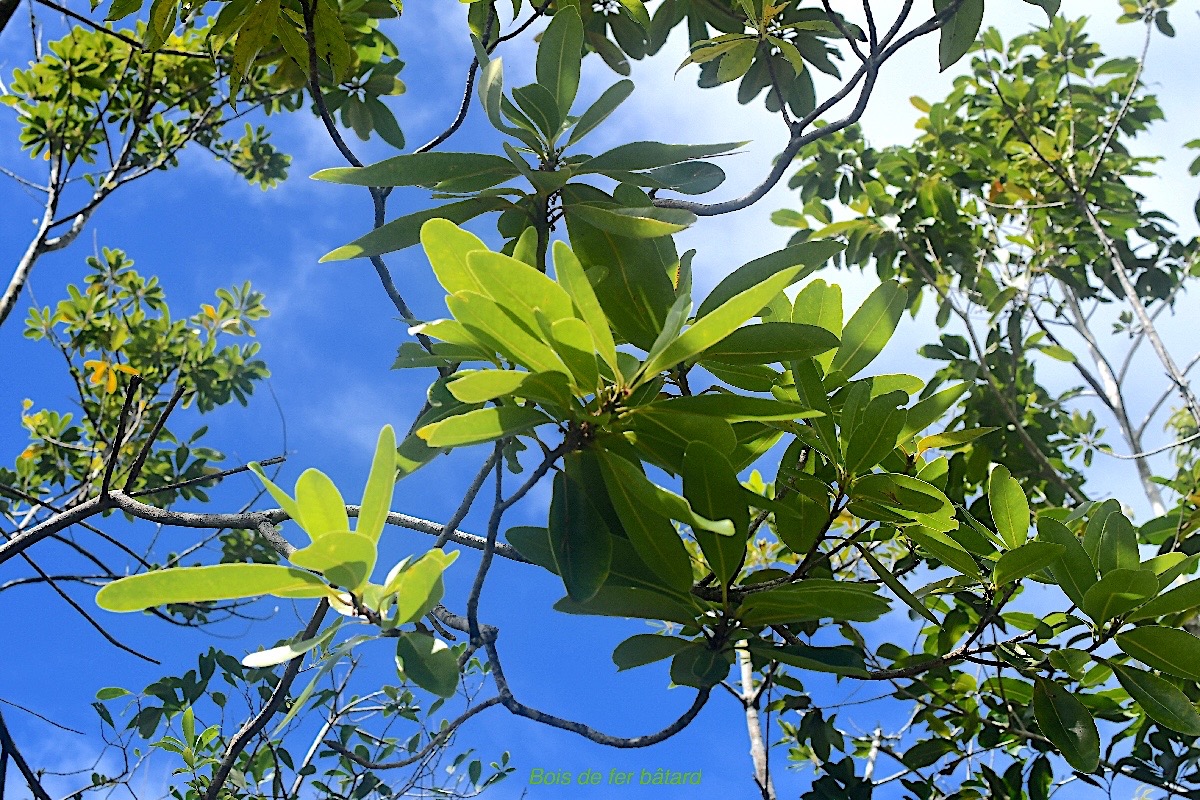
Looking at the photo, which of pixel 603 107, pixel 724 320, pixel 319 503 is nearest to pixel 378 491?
pixel 319 503

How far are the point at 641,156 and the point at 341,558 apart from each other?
1.67 feet

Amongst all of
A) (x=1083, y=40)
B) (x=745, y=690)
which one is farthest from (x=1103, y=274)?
(x=745, y=690)

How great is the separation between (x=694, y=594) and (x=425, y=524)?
33 centimetres

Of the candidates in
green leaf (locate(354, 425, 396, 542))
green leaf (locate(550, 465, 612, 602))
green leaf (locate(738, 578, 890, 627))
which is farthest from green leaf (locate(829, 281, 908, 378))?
green leaf (locate(354, 425, 396, 542))

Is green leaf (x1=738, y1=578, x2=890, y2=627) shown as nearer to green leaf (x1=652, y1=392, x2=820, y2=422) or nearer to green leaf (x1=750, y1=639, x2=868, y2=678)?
green leaf (x1=750, y1=639, x2=868, y2=678)

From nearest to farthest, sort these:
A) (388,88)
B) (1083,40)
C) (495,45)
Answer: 1. (495,45)
2. (388,88)
3. (1083,40)

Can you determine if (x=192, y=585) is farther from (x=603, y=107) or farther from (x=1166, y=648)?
(x=1166, y=648)

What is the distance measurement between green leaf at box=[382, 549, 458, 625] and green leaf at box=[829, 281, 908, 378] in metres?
0.53

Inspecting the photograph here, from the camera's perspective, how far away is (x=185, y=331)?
4621 millimetres

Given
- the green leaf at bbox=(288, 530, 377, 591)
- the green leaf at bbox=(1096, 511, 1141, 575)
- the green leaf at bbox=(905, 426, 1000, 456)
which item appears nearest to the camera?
the green leaf at bbox=(288, 530, 377, 591)

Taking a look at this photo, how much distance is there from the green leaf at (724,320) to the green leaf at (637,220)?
6.4 inches

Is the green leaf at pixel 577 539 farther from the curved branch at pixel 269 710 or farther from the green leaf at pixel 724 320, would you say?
the curved branch at pixel 269 710

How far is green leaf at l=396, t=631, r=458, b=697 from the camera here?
58 centimetres

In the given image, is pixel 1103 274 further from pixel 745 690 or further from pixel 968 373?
pixel 745 690
